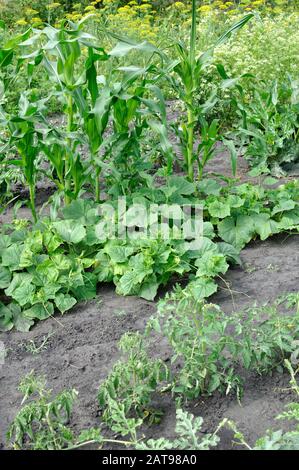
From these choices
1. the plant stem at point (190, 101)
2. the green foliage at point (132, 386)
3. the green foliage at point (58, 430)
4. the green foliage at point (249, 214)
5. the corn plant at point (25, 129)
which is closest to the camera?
the green foliage at point (58, 430)

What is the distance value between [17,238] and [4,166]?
98 centimetres

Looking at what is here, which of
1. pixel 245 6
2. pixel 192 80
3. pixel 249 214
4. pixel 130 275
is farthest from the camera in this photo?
pixel 245 6

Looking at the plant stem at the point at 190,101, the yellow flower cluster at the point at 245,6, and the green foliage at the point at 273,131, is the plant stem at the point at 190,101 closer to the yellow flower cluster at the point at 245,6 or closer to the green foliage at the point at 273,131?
the green foliage at the point at 273,131

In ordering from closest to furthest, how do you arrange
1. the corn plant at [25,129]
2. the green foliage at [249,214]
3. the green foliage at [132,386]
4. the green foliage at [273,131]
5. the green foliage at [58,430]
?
the green foliage at [58,430], the green foliage at [132,386], the corn plant at [25,129], the green foliage at [249,214], the green foliage at [273,131]

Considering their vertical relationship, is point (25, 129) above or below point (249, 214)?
above

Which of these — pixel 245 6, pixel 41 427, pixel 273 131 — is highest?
pixel 245 6

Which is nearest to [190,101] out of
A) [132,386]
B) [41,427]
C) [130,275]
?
[130,275]

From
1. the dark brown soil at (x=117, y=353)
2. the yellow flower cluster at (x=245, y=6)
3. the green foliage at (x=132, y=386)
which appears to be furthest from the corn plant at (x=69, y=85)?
the yellow flower cluster at (x=245, y=6)

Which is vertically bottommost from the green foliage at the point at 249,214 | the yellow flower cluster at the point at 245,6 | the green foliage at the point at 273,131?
the green foliage at the point at 249,214

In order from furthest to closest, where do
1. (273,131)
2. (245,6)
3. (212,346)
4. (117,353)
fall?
(245,6)
(273,131)
(117,353)
(212,346)

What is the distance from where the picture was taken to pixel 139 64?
8.18 metres

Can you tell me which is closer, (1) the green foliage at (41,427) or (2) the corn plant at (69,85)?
(1) the green foliage at (41,427)

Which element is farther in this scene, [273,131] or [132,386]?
[273,131]

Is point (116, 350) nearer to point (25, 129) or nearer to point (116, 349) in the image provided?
point (116, 349)
